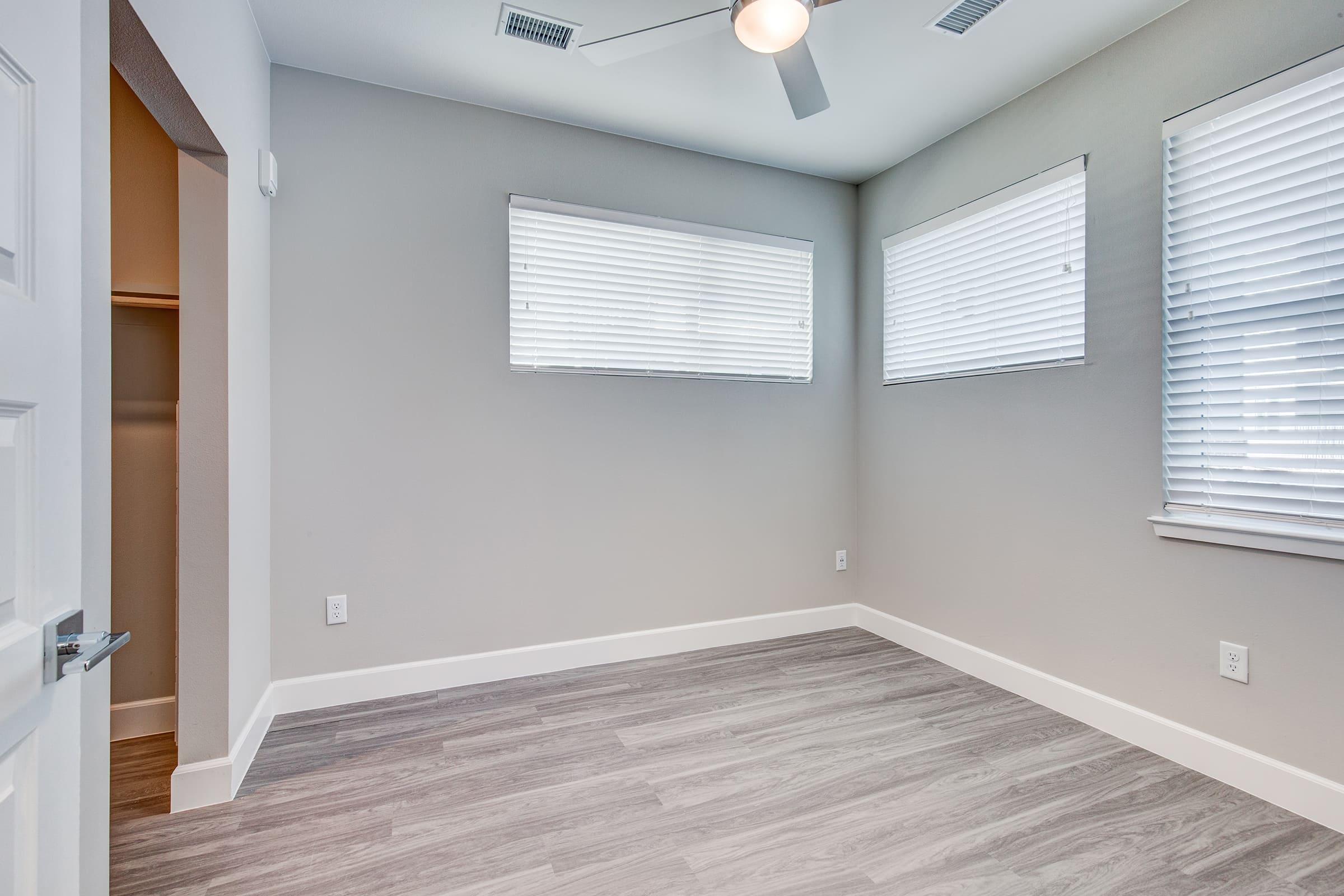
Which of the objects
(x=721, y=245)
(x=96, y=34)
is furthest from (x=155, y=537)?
(x=721, y=245)

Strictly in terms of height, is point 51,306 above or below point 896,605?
above

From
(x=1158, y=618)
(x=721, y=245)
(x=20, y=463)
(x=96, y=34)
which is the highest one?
(x=721, y=245)

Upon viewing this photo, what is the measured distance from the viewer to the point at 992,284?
9.78ft

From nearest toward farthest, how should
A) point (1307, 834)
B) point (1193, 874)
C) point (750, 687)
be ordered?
1. point (1193, 874)
2. point (1307, 834)
3. point (750, 687)

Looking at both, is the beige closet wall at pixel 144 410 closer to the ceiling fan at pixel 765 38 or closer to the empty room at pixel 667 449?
the empty room at pixel 667 449

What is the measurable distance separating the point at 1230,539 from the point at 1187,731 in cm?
70

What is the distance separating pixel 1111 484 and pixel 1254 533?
49 centimetres

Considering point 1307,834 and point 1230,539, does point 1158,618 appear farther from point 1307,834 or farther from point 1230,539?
point 1307,834

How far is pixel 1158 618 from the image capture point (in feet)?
7.55

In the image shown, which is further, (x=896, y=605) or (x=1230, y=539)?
(x=896, y=605)

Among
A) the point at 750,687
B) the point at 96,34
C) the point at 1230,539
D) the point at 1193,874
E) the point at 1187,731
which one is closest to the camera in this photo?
the point at 96,34

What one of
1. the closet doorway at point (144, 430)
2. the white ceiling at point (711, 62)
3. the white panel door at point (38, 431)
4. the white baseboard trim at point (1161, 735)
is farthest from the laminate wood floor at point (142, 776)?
the white baseboard trim at point (1161, 735)

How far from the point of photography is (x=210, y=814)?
1.91 metres

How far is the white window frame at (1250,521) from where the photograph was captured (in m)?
1.86
